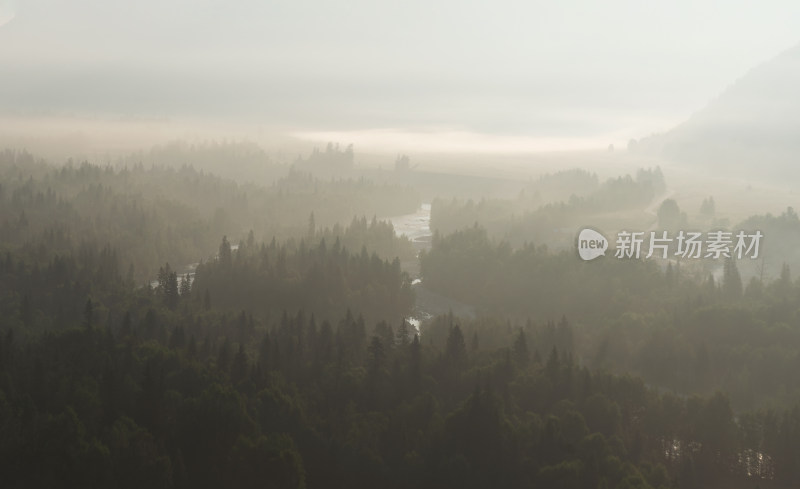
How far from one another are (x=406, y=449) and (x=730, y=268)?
278 ft

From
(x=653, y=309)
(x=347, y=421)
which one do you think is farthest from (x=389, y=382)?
(x=653, y=309)

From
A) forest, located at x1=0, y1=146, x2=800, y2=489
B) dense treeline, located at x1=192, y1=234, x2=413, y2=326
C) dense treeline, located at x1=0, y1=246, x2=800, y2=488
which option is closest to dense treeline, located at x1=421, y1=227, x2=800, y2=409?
forest, located at x1=0, y1=146, x2=800, y2=489

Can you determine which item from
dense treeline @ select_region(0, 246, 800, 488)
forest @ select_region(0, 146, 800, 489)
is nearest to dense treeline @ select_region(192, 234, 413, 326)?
forest @ select_region(0, 146, 800, 489)

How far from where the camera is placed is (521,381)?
250 feet

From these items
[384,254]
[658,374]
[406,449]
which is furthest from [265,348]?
[384,254]


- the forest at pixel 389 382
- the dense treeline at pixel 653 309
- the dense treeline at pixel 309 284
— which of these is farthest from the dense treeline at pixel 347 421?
the dense treeline at pixel 309 284

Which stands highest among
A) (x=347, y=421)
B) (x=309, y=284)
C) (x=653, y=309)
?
(x=653, y=309)

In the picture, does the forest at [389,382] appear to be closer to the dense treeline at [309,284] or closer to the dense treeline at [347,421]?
the dense treeline at [347,421]

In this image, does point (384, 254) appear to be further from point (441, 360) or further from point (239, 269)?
point (441, 360)

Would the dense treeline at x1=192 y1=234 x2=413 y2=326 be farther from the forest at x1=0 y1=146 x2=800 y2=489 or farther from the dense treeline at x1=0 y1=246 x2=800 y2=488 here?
the dense treeline at x1=0 y1=246 x2=800 y2=488

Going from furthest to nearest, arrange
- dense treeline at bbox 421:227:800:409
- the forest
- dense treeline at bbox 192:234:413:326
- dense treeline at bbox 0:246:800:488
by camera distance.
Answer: dense treeline at bbox 192:234:413:326 < dense treeline at bbox 421:227:800:409 < the forest < dense treeline at bbox 0:246:800:488

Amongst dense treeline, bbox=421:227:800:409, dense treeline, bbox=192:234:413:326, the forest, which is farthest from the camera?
dense treeline, bbox=192:234:413:326

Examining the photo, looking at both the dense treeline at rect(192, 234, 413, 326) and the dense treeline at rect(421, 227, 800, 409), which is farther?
the dense treeline at rect(192, 234, 413, 326)

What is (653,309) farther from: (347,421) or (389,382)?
(347,421)
